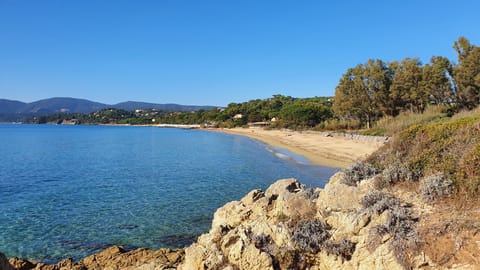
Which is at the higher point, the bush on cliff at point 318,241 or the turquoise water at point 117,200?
the bush on cliff at point 318,241

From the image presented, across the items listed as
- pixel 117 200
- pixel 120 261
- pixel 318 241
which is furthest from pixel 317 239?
pixel 117 200

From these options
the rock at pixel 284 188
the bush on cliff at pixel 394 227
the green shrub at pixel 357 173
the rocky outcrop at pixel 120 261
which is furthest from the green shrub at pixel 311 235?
the rocky outcrop at pixel 120 261

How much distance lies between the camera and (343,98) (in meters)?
57.1

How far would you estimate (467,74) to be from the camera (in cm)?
3825

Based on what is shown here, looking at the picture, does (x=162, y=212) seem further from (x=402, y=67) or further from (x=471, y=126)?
(x=402, y=67)

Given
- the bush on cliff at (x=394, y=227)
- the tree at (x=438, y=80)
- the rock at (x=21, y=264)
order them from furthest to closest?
the tree at (x=438, y=80)
the rock at (x=21, y=264)
the bush on cliff at (x=394, y=227)

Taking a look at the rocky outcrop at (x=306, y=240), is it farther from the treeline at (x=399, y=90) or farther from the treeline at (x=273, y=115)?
the treeline at (x=273, y=115)

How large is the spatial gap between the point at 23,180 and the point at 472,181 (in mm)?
26999

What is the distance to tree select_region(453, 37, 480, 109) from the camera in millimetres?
37938

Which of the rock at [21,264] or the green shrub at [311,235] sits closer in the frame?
the green shrub at [311,235]

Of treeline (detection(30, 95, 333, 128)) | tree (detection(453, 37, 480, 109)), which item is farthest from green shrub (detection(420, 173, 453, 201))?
treeline (detection(30, 95, 333, 128))

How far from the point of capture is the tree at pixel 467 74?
37938 mm

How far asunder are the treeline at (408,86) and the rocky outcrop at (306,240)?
38.1m

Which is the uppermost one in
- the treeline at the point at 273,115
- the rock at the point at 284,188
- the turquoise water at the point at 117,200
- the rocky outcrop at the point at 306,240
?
the treeline at the point at 273,115
